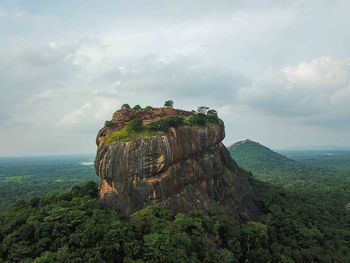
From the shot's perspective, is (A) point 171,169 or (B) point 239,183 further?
(B) point 239,183

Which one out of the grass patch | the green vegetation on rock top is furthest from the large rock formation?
the green vegetation on rock top

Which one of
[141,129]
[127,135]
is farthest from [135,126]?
[127,135]

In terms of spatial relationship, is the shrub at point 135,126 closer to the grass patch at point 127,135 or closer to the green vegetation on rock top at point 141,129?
the green vegetation on rock top at point 141,129

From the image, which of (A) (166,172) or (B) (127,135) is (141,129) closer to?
(B) (127,135)

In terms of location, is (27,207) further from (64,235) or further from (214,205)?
(214,205)

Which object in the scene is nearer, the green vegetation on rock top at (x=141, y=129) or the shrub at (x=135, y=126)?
the green vegetation on rock top at (x=141, y=129)

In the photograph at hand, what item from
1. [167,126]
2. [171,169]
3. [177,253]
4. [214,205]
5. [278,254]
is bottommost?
[278,254]

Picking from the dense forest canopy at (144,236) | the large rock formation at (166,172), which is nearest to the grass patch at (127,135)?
the large rock formation at (166,172)

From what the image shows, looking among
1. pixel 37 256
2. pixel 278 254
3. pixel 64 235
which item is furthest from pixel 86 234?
pixel 278 254
